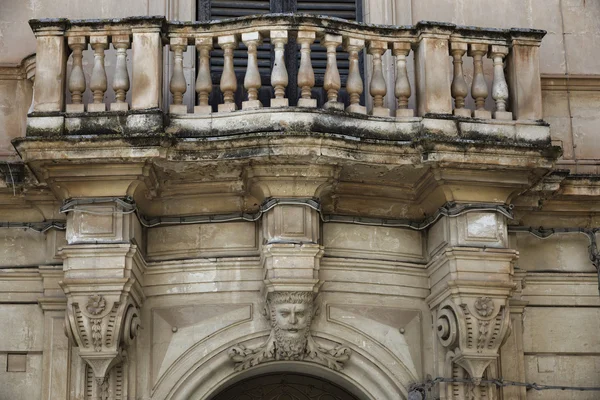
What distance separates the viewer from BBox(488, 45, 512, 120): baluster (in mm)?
12109

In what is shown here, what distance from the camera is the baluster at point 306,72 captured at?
1173 centimetres

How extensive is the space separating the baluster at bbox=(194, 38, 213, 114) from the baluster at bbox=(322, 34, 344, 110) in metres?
0.96

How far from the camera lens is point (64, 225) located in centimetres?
1244

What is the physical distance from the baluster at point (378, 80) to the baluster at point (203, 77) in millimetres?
1357

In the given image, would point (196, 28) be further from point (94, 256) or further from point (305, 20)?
point (94, 256)

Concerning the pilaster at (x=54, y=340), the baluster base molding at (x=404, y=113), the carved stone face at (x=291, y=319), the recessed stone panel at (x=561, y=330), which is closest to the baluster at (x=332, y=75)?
the baluster base molding at (x=404, y=113)

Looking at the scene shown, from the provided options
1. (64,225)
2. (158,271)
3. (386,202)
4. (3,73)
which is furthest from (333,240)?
(3,73)

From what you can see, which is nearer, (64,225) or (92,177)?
(92,177)

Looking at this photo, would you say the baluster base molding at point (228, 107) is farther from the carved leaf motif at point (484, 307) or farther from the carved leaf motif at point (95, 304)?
the carved leaf motif at point (484, 307)

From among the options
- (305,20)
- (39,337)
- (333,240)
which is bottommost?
(39,337)

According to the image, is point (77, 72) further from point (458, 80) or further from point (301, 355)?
point (458, 80)

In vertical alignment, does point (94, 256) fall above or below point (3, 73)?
below

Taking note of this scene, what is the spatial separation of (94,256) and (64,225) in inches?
37.3

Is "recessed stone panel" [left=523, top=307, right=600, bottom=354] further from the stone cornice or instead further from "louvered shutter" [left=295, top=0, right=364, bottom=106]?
"louvered shutter" [left=295, top=0, right=364, bottom=106]
